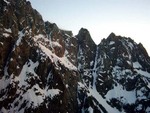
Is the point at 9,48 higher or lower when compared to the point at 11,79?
higher

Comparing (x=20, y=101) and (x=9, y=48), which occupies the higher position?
(x=9, y=48)

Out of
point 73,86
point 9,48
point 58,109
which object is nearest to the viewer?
point 58,109

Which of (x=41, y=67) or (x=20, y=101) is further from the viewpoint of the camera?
(x=41, y=67)

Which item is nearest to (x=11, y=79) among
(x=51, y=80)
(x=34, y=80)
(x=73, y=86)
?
(x=34, y=80)

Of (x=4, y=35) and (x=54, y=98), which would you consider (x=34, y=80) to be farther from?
(x=4, y=35)

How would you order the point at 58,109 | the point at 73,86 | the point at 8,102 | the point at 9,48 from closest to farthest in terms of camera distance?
the point at 8,102 < the point at 58,109 < the point at 9,48 < the point at 73,86

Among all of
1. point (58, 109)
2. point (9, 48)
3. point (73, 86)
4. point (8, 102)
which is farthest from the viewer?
point (73, 86)

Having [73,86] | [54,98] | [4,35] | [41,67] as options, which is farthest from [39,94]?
[4,35]

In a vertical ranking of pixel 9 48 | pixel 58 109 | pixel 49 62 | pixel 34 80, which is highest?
pixel 9 48

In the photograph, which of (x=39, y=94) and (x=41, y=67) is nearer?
(x=39, y=94)

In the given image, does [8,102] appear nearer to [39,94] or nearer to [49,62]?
[39,94]
